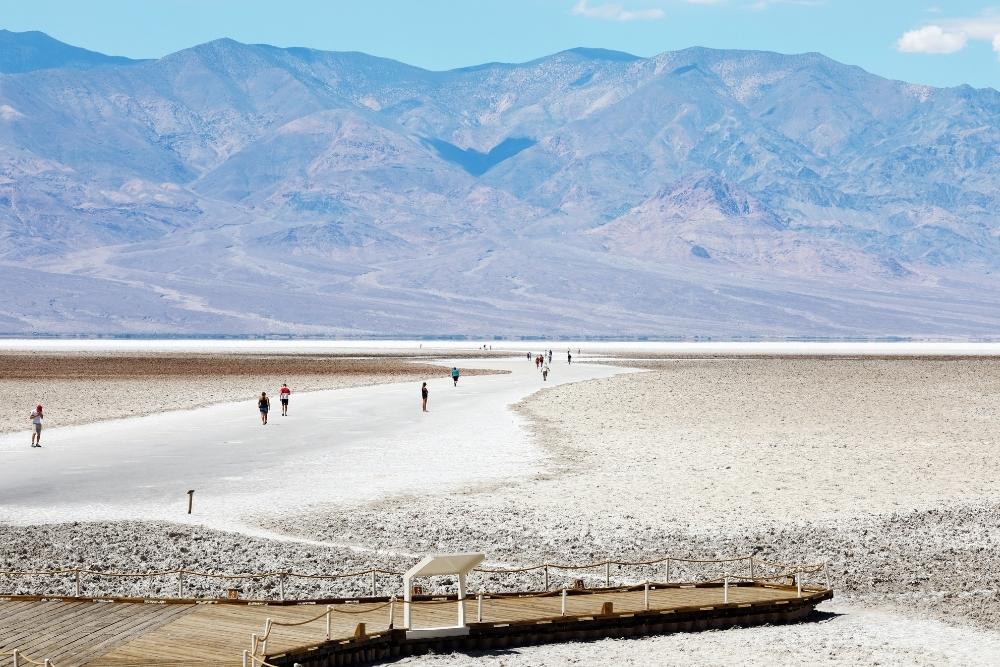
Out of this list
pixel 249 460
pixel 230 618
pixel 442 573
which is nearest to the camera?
pixel 442 573

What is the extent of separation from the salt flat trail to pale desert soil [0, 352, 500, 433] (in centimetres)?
340

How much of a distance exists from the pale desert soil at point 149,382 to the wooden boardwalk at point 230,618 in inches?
1187

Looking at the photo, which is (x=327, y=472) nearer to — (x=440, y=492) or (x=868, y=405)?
(x=440, y=492)

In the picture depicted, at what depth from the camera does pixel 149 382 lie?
7906 centimetres

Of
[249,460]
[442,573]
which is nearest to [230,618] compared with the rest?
[442,573]

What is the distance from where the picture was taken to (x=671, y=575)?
22.1 m

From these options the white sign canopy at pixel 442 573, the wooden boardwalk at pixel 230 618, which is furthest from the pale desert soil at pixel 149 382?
the white sign canopy at pixel 442 573

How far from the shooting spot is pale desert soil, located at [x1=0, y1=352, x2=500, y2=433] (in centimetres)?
5631

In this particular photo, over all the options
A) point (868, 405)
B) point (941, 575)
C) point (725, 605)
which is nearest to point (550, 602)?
point (725, 605)

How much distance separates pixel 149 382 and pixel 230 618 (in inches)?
2506

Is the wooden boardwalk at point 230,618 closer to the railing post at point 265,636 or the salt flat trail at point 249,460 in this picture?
the railing post at point 265,636

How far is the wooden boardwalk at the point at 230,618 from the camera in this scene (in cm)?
1583

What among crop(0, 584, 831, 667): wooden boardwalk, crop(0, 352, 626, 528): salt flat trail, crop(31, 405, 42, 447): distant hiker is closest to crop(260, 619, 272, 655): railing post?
crop(0, 584, 831, 667): wooden boardwalk

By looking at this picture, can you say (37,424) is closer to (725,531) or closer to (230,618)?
(725,531)
